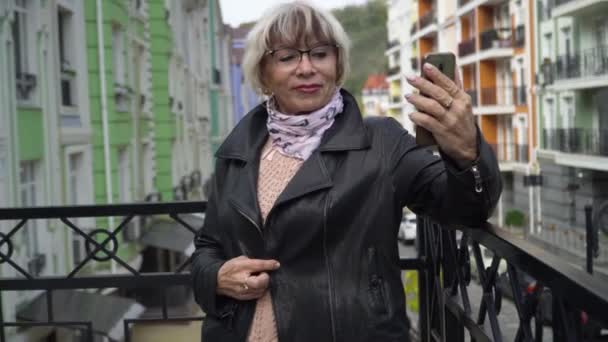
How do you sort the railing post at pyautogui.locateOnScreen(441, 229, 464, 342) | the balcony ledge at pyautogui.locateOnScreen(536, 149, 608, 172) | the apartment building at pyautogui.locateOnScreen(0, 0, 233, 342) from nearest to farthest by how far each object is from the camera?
the railing post at pyautogui.locateOnScreen(441, 229, 464, 342), the apartment building at pyautogui.locateOnScreen(0, 0, 233, 342), the balcony ledge at pyautogui.locateOnScreen(536, 149, 608, 172)

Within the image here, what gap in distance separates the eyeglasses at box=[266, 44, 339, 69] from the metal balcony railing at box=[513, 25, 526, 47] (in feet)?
115

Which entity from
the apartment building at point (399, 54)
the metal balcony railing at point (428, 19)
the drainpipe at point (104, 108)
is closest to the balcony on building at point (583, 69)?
the drainpipe at point (104, 108)

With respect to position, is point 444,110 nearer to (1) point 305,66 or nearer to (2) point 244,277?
(1) point 305,66

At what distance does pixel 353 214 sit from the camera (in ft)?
7.11

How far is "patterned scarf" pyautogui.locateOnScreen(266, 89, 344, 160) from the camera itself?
2295 mm

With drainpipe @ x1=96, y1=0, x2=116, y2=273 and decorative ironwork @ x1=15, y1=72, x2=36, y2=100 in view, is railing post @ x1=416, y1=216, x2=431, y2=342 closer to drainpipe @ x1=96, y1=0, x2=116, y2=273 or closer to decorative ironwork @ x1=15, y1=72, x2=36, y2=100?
decorative ironwork @ x1=15, y1=72, x2=36, y2=100

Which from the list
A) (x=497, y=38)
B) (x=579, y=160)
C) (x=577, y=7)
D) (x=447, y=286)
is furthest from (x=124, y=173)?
(x=497, y=38)

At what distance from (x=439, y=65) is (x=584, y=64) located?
2853 cm

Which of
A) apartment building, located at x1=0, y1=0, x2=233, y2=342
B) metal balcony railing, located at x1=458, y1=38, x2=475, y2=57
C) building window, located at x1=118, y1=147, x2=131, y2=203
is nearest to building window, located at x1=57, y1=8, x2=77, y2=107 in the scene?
apartment building, located at x1=0, y1=0, x2=233, y2=342

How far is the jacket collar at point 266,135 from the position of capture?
7.28 feet

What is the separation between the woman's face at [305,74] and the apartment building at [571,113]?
2523 cm

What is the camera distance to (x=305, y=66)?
2.30 m

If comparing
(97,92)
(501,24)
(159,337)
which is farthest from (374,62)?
(159,337)

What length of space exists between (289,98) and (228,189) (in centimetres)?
33
